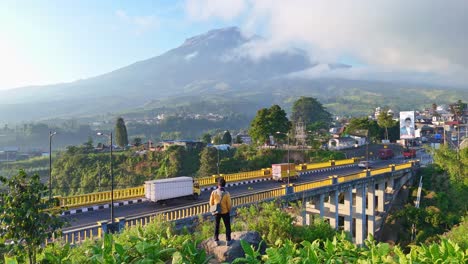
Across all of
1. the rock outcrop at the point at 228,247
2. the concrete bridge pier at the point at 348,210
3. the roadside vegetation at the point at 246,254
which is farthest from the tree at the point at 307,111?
the roadside vegetation at the point at 246,254

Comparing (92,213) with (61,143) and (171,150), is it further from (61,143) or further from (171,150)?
(61,143)

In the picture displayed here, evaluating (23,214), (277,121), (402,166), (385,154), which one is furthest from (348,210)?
(23,214)

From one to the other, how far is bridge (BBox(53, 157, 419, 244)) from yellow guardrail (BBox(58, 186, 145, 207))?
64.5 inches

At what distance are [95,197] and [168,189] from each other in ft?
16.4

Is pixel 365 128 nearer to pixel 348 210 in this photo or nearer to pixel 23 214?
pixel 348 210

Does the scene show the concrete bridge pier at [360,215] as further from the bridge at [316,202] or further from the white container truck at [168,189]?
the white container truck at [168,189]

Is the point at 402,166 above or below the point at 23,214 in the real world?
below

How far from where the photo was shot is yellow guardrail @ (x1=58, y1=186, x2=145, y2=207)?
2152cm

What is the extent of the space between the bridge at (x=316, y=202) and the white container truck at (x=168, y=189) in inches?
24.7

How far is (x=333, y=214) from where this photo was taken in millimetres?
33594

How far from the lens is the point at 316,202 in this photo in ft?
109

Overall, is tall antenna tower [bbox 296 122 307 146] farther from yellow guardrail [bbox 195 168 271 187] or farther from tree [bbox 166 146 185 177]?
yellow guardrail [bbox 195 168 271 187]

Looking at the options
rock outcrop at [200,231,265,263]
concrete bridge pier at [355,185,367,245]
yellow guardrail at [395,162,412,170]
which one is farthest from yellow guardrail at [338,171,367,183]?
rock outcrop at [200,231,265,263]

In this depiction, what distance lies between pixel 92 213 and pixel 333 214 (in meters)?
22.5
